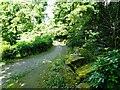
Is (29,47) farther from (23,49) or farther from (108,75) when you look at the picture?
(108,75)

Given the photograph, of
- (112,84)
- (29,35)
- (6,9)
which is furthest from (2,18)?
(112,84)

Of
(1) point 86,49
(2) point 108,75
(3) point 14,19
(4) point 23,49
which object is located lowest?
(4) point 23,49

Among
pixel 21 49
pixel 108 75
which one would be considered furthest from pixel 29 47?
pixel 108 75

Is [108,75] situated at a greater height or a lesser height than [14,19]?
lesser

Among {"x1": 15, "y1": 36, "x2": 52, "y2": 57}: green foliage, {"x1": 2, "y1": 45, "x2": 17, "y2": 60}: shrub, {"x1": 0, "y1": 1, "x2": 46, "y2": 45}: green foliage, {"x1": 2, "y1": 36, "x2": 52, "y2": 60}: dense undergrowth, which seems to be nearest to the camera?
{"x1": 2, "y1": 45, "x2": 17, "y2": 60}: shrub

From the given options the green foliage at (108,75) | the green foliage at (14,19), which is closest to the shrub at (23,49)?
the green foliage at (14,19)

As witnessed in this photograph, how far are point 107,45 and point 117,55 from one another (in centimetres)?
270

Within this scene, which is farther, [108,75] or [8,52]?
[8,52]

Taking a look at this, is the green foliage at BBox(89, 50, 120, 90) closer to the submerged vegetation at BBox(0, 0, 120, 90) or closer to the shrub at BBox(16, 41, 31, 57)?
the submerged vegetation at BBox(0, 0, 120, 90)

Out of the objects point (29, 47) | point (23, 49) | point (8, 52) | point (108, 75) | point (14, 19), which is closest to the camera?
point (108, 75)

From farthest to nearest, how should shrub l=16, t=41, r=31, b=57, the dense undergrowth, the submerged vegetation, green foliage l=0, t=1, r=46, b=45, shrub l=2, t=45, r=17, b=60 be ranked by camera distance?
green foliage l=0, t=1, r=46, b=45, shrub l=16, t=41, r=31, b=57, the dense undergrowth, shrub l=2, t=45, r=17, b=60, the submerged vegetation

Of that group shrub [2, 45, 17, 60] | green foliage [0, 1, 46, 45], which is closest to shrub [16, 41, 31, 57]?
shrub [2, 45, 17, 60]

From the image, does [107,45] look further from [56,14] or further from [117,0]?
[56,14]

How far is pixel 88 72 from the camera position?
519 cm
